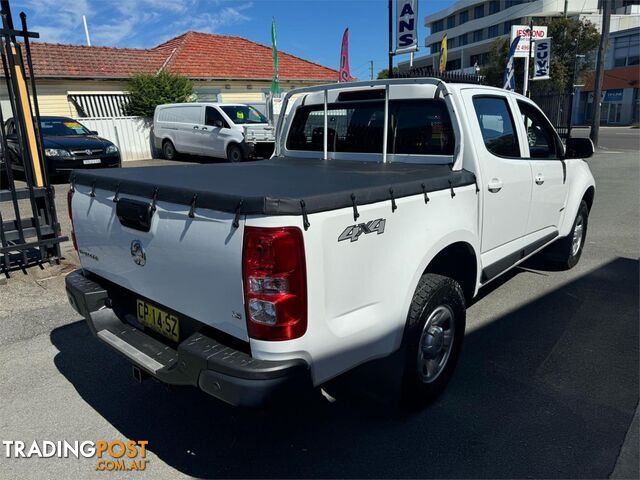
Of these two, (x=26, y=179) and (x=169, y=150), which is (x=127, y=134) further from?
(x=26, y=179)

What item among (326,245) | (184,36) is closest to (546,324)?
(326,245)

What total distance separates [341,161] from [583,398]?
2414mm

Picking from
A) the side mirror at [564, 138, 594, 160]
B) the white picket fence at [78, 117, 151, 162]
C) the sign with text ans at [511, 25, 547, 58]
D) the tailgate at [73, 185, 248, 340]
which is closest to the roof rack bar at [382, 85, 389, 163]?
the tailgate at [73, 185, 248, 340]

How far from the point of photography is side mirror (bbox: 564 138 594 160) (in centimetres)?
460

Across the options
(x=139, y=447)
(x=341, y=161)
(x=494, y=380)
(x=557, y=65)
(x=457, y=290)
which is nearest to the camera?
(x=139, y=447)

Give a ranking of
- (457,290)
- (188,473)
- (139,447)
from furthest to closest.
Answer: (457,290), (139,447), (188,473)

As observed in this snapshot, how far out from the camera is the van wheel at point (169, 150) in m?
17.1

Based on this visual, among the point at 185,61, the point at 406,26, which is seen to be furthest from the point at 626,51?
the point at 406,26

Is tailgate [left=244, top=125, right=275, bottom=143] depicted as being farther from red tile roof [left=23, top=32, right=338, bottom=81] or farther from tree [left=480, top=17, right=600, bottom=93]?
tree [left=480, top=17, right=600, bottom=93]

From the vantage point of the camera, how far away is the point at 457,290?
→ 3.00 meters

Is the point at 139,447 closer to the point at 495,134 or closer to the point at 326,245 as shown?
the point at 326,245

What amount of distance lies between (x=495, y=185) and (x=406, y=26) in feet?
32.8

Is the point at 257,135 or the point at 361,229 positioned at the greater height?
the point at 257,135

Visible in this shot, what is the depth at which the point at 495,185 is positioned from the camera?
3420 millimetres
